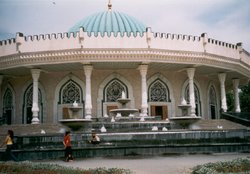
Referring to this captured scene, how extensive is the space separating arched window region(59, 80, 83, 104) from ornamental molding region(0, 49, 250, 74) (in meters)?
3.00

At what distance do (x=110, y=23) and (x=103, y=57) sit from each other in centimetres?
648

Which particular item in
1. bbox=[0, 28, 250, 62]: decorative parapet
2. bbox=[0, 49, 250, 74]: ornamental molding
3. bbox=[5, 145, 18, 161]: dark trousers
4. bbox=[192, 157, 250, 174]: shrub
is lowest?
bbox=[192, 157, 250, 174]: shrub

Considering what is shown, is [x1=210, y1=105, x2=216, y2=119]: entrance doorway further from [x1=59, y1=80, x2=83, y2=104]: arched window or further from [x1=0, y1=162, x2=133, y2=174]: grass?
[x1=0, y1=162, x2=133, y2=174]: grass

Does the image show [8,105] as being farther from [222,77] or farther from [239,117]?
[239,117]

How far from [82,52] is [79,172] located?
13182 mm

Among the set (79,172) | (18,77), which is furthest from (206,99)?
(79,172)

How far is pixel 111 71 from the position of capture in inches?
896

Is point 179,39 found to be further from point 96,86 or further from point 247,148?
point 247,148

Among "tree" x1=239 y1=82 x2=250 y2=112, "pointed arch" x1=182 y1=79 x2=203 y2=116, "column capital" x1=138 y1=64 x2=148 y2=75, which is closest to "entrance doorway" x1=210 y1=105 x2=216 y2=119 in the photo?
"pointed arch" x1=182 y1=79 x2=203 y2=116

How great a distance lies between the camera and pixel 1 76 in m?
23.0

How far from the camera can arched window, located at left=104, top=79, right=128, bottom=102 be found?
74.1 feet

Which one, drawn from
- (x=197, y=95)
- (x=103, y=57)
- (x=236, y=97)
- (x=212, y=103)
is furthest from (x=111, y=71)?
(x=236, y=97)

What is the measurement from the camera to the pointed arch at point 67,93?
2259cm

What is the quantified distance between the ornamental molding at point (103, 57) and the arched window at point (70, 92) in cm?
300
